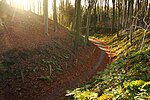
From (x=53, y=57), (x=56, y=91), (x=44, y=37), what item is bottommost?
(x=56, y=91)

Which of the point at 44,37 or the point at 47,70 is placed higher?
the point at 44,37

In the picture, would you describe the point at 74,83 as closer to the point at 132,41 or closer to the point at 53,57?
the point at 53,57

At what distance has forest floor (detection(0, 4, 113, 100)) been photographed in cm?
1333

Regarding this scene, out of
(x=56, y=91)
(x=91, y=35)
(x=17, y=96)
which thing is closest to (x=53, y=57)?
(x=56, y=91)

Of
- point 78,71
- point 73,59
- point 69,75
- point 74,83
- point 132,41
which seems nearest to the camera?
point 74,83

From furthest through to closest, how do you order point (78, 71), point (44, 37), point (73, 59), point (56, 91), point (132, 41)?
point (132, 41), point (44, 37), point (73, 59), point (78, 71), point (56, 91)

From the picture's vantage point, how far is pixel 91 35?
58000 mm

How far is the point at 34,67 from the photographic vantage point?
1600 centimetres

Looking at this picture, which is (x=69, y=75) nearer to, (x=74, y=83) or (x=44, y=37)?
(x=74, y=83)

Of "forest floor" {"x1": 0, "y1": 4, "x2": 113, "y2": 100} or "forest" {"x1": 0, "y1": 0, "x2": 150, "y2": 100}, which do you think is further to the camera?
"forest floor" {"x1": 0, "y1": 4, "x2": 113, "y2": 100}

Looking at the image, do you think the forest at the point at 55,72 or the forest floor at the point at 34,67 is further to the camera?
the forest floor at the point at 34,67

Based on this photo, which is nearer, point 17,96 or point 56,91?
point 17,96

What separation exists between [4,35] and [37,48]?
307 centimetres

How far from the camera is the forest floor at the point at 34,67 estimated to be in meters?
13.3
